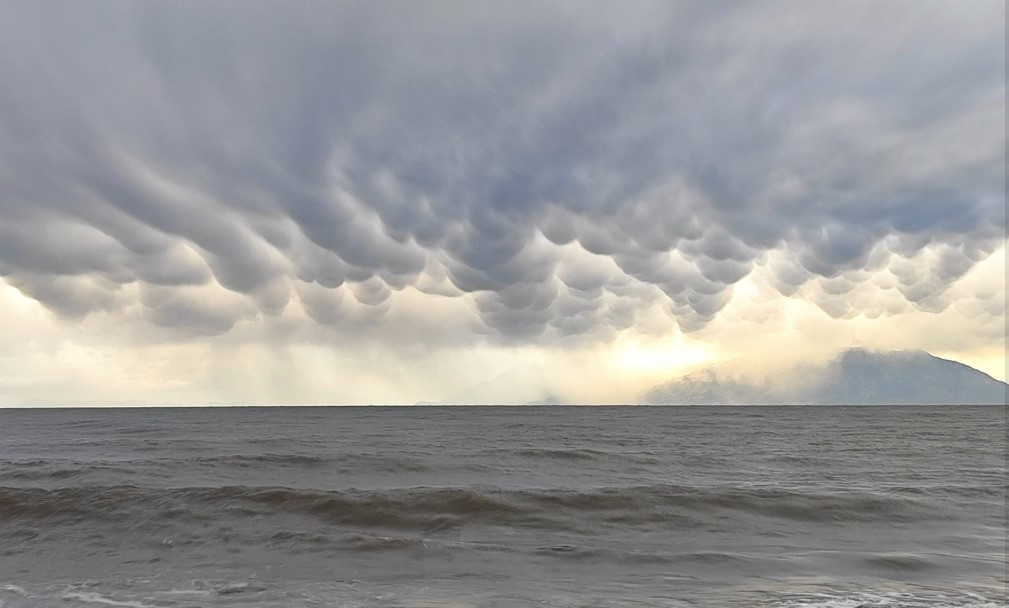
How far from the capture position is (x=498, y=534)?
16.2 m

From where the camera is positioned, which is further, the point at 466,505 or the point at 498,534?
the point at 466,505

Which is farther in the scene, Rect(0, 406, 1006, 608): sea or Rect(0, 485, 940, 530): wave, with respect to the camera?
Rect(0, 485, 940, 530): wave

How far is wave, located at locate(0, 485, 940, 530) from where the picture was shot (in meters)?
18.4

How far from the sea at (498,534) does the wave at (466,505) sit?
11 cm

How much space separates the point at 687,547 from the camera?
14992 millimetres

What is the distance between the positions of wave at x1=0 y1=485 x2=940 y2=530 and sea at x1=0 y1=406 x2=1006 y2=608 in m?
0.11

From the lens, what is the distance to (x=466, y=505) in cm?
1973

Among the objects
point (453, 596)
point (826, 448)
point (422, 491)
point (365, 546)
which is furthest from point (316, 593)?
point (826, 448)

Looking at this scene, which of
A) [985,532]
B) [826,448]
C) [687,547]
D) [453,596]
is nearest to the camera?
[453,596]

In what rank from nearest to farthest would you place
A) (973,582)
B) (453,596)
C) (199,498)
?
(453,596), (973,582), (199,498)

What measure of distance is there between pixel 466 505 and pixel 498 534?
3682mm

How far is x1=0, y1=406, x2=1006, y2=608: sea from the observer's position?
11297 millimetres

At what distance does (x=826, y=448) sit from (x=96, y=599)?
45218mm

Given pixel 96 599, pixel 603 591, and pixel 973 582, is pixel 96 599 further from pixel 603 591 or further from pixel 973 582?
pixel 973 582
